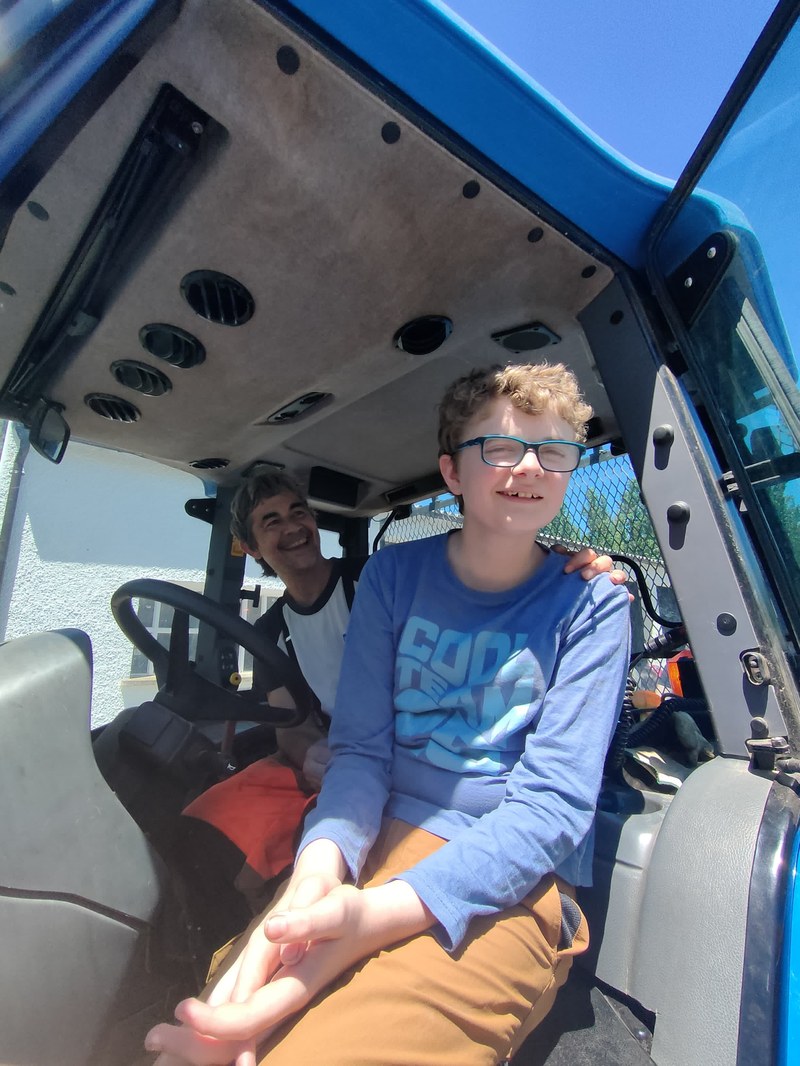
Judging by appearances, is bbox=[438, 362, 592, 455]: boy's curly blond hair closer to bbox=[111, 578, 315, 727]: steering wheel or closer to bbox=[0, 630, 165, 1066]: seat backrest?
bbox=[111, 578, 315, 727]: steering wheel

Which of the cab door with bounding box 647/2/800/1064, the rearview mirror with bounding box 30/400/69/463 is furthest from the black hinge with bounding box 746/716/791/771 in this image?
the rearview mirror with bounding box 30/400/69/463

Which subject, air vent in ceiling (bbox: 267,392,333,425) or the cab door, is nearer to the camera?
the cab door

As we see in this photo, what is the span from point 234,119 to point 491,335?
74 cm

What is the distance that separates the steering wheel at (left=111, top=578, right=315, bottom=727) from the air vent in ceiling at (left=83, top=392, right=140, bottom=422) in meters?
0.65

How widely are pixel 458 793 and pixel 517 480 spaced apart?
0.57 metres

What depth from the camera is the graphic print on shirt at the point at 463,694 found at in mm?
988

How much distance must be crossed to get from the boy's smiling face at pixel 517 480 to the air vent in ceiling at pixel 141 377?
1.05 meters

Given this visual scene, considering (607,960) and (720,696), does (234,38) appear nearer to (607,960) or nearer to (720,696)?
(720,696)

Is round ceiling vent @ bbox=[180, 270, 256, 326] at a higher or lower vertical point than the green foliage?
higher

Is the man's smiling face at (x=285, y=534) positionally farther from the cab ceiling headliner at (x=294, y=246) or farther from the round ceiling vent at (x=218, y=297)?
the round ceiling vent at (x=218, y=297)

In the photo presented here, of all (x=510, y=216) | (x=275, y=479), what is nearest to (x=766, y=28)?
(x=510, y=216)

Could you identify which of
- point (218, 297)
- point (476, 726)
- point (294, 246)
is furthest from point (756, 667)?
point (218, 297)

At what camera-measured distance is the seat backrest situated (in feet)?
2.59

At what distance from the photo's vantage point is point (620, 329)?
3.63ft
